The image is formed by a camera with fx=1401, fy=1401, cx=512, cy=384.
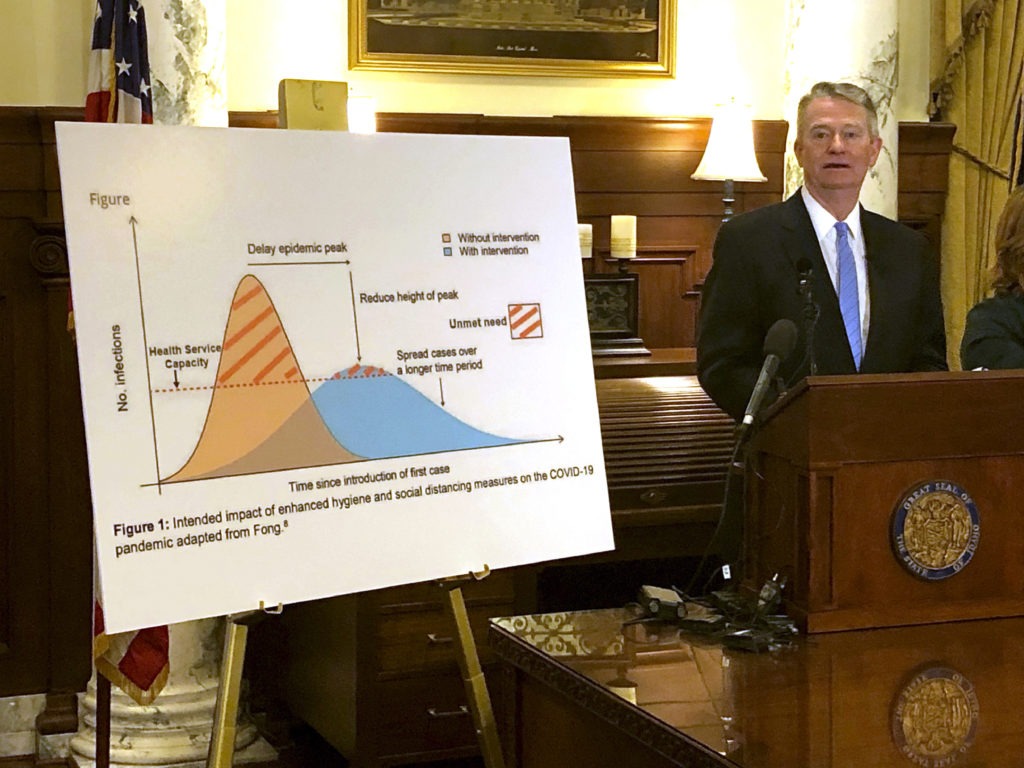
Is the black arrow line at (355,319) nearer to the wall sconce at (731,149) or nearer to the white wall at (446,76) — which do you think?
the white wall at (446,76)

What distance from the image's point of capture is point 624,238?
15.5 feet

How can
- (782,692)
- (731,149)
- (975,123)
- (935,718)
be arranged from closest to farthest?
(935,718) < (782,692) < (731,149) < (975,123)

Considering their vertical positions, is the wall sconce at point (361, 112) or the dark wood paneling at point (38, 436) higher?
the wall sconce at point (361, 112)

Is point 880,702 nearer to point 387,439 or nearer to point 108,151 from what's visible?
point 387,439

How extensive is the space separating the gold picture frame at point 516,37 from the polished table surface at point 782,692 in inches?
108

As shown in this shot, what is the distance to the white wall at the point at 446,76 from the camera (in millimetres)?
4270

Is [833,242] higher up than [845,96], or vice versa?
[845,96]

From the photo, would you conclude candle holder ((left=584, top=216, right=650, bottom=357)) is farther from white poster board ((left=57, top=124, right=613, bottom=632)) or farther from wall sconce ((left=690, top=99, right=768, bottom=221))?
white poster board ((left=57, top=124, right=613, bottom=632))

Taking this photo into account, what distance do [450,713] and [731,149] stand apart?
2079 mm

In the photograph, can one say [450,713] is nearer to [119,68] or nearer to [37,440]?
[37,440]

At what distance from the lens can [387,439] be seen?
2.39m

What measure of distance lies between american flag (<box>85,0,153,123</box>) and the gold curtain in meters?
2.98

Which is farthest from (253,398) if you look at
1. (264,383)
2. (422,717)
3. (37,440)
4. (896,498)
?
(37,440)

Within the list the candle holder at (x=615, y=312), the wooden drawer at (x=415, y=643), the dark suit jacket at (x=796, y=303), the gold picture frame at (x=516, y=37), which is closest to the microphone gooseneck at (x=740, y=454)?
the dark suit jacket at (x=796, y=303)
